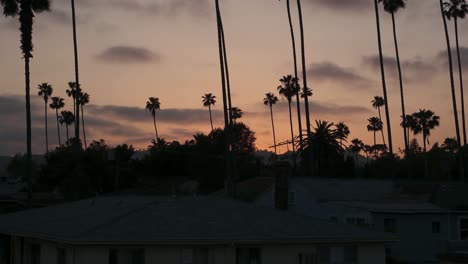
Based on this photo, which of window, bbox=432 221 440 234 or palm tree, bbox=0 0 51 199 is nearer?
window, bbox=432 221 440 234

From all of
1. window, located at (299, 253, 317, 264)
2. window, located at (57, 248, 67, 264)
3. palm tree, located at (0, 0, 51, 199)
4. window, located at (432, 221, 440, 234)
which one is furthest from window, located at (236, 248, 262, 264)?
palm tree, located at (0, 0, 51, 199)

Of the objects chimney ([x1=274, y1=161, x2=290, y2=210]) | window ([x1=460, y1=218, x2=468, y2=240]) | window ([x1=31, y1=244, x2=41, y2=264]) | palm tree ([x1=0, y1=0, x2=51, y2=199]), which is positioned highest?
palm tree ([x1=0, y1=0, x2=51, y2=199])

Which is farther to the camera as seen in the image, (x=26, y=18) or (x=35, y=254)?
(x=26, y=18)

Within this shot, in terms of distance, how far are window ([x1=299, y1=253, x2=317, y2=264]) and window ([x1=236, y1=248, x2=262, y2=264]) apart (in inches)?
68.4

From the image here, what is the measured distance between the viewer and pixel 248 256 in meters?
28.0

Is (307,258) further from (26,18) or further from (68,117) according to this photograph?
(68,117)

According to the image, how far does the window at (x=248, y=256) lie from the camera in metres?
27.9

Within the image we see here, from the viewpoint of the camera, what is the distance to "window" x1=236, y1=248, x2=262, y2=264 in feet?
91.4

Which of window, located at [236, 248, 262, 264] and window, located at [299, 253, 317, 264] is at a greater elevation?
window, located at [236, 248, 262, 264]

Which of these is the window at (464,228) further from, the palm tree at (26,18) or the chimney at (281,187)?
the palm tree at (26,18)

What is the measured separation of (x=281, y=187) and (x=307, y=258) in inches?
529

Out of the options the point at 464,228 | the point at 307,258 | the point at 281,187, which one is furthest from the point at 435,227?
the point at 307,258

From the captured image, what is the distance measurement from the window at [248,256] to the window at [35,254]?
30.3 ft

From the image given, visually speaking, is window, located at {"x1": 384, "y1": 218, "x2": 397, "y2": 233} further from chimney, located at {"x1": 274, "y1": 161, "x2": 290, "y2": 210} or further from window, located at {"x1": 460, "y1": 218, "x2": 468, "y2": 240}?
chimney, located at {"x1": 274, "y1": 161, "x2": 290, "y2": 210}
